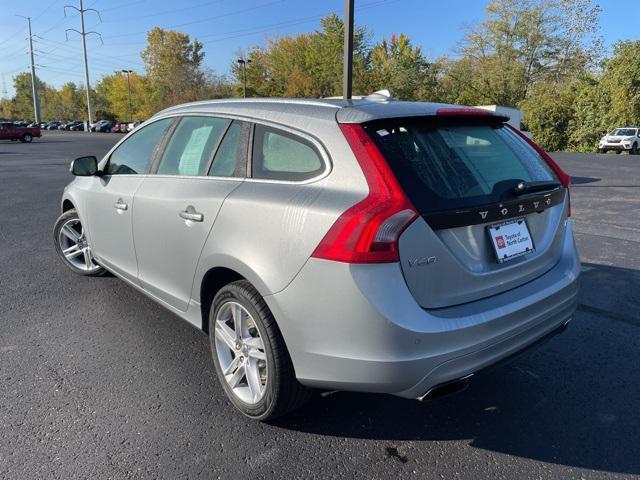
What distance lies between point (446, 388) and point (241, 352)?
1065 millimetres

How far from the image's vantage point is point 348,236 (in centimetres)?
198

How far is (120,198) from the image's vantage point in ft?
11.7

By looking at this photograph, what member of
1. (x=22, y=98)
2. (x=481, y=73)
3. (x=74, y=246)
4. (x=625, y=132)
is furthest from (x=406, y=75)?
(x=22, y=98)

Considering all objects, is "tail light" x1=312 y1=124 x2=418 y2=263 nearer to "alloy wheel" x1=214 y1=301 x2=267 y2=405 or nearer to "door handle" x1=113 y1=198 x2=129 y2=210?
"alloy wheel" x1=214 y1=301 x2=267 y2=405

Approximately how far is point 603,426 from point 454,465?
883 mm

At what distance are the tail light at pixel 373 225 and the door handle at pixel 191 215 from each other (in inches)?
35.8

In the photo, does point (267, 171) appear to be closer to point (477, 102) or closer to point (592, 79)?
point (592, 79)

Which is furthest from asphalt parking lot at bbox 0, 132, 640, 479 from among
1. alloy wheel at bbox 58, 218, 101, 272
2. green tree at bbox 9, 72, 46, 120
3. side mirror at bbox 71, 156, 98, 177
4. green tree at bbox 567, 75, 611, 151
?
green tree at bbox 9, 72, 46, 120

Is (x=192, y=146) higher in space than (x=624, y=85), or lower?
lower

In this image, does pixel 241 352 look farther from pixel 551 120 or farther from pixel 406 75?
pixel 406 75

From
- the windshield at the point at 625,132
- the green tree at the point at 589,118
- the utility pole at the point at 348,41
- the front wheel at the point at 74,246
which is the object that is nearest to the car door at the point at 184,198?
the front wheel at the point at 74,246

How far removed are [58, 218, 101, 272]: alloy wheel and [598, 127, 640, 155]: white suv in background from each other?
3296 centimetres

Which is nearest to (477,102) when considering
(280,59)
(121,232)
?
(280,59)

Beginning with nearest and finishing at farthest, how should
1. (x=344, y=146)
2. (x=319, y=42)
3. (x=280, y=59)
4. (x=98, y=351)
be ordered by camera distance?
(x=344, y=146), (x=98, y=351), (x=319, y=42), (x=280, y=59)
